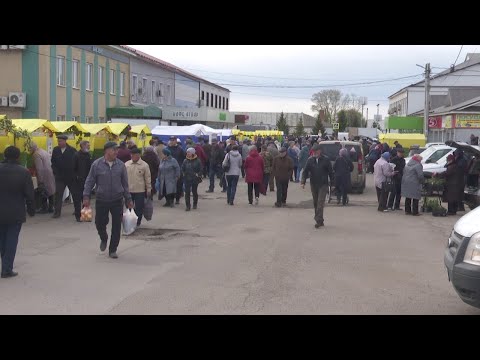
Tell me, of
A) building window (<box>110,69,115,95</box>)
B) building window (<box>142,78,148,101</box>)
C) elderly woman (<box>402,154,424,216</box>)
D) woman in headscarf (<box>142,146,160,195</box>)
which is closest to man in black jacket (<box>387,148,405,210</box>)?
elderly woman (<box>402,154,424,216</box>)

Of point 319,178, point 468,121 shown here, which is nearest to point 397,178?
point 319,178

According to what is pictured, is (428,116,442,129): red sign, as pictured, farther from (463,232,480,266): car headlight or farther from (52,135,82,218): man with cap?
(463,232,480,266): car headlight

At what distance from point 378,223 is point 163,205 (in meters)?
6.14

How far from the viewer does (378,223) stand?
15461 mm

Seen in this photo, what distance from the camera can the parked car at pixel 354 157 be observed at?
75.4ft

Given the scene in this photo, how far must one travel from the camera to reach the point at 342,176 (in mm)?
19812

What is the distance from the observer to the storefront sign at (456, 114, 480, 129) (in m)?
40.8

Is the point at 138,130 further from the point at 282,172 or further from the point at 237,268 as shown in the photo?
the point at 237,268

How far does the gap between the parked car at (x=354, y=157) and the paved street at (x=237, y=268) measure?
22.9ft

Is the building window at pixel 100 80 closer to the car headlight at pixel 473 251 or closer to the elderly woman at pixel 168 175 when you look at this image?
the elderly woman at pixel 168 175

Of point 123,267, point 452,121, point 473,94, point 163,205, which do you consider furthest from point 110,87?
point 123,267

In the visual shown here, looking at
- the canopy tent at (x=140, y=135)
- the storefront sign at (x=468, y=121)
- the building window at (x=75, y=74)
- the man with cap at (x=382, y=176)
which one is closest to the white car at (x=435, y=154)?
the man with cap at (x=382, y=176)

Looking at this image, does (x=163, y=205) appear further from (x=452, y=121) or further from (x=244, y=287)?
(x=452, y=121)

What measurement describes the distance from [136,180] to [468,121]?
107 ft
